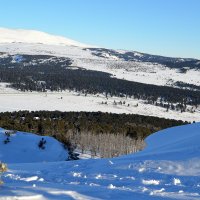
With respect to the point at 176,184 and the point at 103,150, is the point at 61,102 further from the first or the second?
the point at 176,184

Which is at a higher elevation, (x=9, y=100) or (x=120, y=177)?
(x=120, y=177)

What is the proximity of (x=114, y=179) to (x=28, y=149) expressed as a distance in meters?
51.4

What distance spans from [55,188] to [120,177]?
484cm

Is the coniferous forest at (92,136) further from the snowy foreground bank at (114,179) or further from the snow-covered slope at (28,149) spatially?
the snowy foreground bank at (114,179)

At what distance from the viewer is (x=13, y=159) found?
68.8 m

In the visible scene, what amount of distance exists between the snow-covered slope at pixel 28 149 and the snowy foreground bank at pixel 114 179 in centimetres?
4313

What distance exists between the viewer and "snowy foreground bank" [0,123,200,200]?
57.6ft

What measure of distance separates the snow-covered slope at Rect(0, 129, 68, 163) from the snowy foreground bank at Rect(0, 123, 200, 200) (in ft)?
141

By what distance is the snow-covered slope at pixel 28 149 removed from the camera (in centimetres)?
6919

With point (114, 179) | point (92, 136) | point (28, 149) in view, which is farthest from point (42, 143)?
point (114, 179)

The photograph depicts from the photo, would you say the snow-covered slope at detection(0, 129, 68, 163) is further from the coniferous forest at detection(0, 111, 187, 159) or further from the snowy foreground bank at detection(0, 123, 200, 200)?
the snowy foreground bank at detection(0, 123, 200, 200)

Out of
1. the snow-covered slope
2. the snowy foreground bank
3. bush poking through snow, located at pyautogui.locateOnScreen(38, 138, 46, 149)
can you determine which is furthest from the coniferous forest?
the snowy foreground bank

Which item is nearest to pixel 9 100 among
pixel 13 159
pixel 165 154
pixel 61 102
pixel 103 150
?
pixel 61 102

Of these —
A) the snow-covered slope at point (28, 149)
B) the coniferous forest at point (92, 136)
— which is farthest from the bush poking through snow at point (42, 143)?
the coniferous forest at point (92, 136)
